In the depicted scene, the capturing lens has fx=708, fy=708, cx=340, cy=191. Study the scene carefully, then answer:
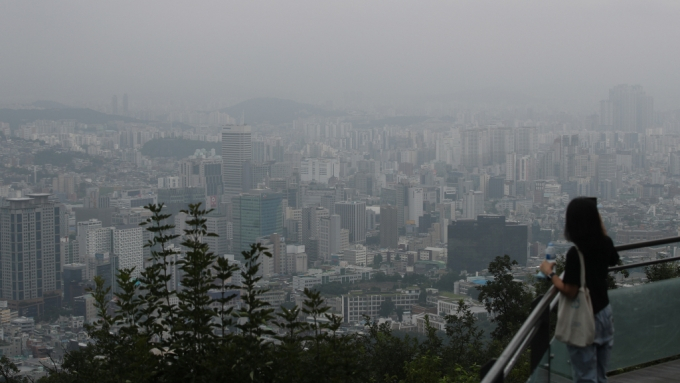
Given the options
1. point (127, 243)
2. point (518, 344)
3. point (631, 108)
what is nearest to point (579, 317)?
point (518, 344)

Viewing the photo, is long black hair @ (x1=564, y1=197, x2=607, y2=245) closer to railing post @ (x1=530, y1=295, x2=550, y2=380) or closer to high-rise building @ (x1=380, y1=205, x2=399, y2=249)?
railing post @ (x1=530, y1=295, x2=550, y2=380)

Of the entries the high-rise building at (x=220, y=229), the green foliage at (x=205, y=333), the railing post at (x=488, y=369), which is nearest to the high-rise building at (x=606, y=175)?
the high-rise building at (x=220, y=229)

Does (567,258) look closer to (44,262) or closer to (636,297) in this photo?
(636,297)

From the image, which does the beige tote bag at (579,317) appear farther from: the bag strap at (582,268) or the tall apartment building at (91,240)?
the tall apartment building at (91,240)

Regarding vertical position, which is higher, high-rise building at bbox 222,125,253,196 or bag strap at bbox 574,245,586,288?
high-rise building at bbox 222,125,253,196

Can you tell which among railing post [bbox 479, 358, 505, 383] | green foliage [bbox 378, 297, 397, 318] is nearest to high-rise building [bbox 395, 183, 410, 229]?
green foliage [bbox 378, 297, 397, 318]

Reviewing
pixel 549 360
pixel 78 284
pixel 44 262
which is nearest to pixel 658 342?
pixel 549 360
